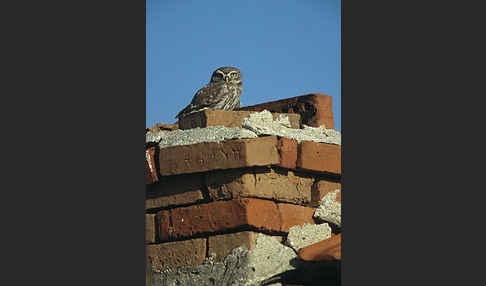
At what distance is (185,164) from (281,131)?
2.28ft

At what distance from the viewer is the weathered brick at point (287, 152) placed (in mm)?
4348

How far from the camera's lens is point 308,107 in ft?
15.7

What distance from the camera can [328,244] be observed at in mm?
4133

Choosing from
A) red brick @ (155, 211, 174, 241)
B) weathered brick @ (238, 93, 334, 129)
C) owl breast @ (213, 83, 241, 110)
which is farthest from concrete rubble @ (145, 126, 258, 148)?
owl breast @ (213, 83, 241, 110)

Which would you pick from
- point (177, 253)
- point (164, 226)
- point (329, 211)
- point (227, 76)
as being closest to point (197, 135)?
point (164, 226)

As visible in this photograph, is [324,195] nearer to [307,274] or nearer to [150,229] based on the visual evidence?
[307,274]

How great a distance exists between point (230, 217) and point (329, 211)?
0.76 m

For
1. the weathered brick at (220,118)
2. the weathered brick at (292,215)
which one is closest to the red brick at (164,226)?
the weathered brick at (220,118)

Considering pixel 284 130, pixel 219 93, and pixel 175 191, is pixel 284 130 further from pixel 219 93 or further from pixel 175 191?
pixel 219 93

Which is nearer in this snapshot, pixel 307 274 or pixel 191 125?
pixel 307 274

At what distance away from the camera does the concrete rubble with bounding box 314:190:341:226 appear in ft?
14.9

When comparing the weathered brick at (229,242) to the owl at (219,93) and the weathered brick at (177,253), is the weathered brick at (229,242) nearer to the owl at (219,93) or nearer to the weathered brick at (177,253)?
the weathered brick at (177,253)

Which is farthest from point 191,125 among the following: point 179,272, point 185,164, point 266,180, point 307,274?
point 307,274

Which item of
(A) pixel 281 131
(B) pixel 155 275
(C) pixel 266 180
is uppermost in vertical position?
(A) pixel 281 131
